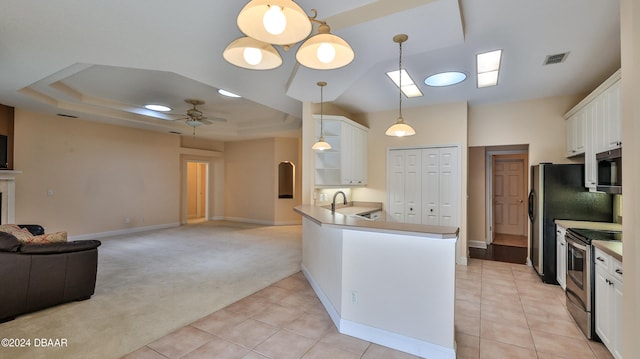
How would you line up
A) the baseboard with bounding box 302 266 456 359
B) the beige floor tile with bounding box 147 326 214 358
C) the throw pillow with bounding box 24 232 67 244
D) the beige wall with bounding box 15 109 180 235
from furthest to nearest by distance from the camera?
1. the beige wall with bounding box 15 109 180 235
2. the throw pillow with bounding box 24 232 67 244
3. the beige floor tile with bounding box 147 326 214 358
4. the baseboard with bounding box 302 266 456 359

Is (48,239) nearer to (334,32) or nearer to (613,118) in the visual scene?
(334,32)

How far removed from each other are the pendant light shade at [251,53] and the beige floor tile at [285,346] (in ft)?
7.05

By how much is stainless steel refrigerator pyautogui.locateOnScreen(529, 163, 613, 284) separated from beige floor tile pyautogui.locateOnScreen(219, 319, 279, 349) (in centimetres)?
384

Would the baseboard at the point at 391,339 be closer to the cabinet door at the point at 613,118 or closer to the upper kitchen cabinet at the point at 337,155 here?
the upper kitchen cabinet at the point at 337,155

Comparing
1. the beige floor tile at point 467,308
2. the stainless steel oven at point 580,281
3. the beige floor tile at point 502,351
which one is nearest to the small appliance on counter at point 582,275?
the stainless steel oven at point 580,281

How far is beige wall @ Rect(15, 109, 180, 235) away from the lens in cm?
572

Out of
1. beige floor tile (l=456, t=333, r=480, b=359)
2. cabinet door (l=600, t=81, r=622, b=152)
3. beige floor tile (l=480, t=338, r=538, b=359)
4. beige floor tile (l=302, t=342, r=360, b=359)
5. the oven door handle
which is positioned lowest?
beige floor tile (l=480, t=338, r=538, b=359)

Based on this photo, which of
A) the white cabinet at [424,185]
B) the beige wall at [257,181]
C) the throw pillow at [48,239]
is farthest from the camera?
the beige wall at [257,181]

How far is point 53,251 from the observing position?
3.04 metres

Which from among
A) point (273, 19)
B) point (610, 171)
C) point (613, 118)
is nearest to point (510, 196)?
point (610, 171)

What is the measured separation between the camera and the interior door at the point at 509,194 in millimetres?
7316

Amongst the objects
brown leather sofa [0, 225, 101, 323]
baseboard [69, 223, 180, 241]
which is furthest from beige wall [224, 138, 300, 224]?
brown leather sofa [0, 225, 101, 323]

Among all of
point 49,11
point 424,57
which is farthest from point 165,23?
point 424,57

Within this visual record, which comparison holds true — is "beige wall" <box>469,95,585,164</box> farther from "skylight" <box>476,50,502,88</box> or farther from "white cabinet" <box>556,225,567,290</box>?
"white cabinet" <box>556,225,567,290</box>
